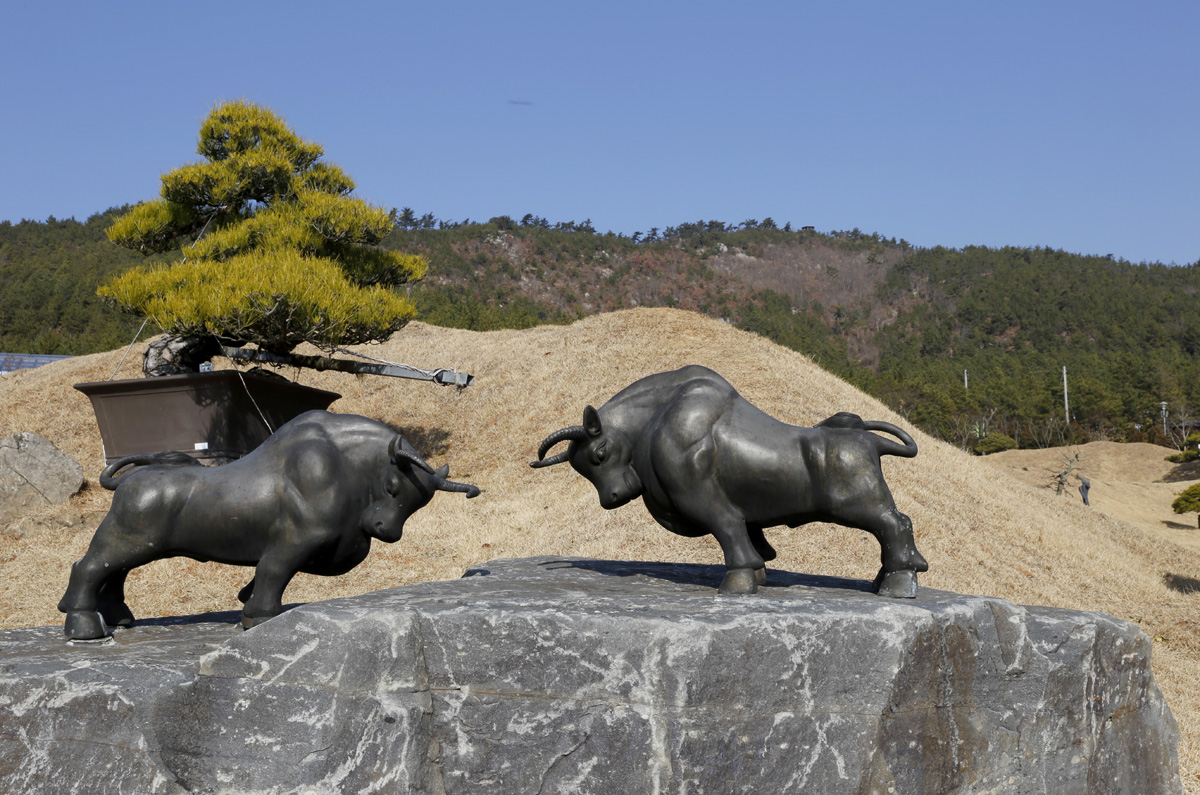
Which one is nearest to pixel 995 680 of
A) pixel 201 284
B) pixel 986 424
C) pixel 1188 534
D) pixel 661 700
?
pixel 661 700

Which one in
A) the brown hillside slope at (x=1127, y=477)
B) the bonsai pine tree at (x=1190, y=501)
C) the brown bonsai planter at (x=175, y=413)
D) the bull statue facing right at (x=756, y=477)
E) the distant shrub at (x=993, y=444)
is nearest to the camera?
the bull statue facing right at (x=756, y=477)

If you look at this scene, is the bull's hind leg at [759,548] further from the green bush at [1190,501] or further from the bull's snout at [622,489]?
the green bush at [1190,501]

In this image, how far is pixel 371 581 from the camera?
7.30 meters

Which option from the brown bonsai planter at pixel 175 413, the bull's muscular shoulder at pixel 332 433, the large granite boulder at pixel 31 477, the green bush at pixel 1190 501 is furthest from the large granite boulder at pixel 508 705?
the green bush at pixel 1190 501

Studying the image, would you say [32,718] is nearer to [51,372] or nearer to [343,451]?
[343,451]

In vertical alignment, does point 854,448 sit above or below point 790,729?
above

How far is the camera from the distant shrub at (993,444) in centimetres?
3766

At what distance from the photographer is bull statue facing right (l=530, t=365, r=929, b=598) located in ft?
10.3

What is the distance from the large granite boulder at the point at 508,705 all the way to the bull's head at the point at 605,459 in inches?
26.0

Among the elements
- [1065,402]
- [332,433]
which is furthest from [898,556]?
[1065,402]

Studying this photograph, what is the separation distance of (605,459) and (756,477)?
57cm

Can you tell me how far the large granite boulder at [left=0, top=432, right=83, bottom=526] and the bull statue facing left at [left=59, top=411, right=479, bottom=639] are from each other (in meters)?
6.89

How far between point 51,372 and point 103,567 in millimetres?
13507

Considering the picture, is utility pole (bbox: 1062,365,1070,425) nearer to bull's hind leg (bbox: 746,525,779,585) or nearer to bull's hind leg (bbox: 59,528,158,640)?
bull's hind leg (bbox: 746,525,779,585)
